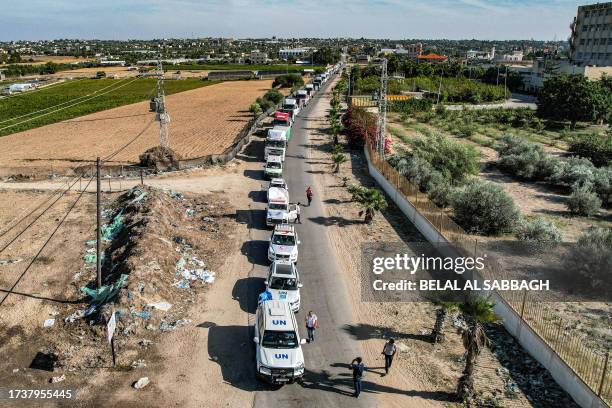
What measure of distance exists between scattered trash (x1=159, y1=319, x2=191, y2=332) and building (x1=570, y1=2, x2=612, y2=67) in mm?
108545

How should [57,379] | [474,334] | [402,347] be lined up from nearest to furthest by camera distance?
[474,334]
[57,379]
[402,347]

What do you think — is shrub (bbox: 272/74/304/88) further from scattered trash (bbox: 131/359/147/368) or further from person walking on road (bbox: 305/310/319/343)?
Answer: scattered trash (bbox: 131/359/147/368)

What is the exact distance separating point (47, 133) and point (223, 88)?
5132cm

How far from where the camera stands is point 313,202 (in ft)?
103

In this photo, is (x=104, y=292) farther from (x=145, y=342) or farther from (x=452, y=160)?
(x=452, y=160)

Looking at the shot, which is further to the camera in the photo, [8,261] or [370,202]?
[370,202]

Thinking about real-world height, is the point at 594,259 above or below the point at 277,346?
above

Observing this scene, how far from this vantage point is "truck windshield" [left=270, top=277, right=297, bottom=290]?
18500mm

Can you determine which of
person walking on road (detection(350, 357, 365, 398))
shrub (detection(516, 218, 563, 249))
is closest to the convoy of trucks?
person walking on road (detection(350, 357, 365, 398))

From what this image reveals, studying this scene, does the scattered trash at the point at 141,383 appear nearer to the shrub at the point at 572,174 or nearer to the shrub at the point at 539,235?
the shrub at the point at 539,235

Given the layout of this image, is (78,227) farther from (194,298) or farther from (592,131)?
(592,131)

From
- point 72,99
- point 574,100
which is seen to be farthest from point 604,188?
point 72,99

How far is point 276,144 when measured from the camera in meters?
40.6

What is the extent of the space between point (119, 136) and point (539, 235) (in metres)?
43.2
